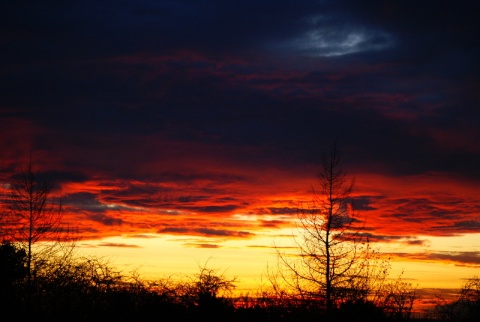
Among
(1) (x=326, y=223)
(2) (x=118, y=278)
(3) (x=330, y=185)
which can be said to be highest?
(3) (x=330, y=185)

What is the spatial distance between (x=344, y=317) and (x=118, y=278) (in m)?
8.44

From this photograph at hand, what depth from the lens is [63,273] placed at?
25844 mm

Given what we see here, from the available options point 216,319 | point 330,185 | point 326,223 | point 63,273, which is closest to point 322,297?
point 326,223

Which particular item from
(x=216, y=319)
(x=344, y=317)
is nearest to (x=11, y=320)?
(x=216, y=319)

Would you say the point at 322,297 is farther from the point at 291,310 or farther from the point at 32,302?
the point at 32,302

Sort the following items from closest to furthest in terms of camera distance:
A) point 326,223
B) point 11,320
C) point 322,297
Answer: point 11,320
point 322,297
point 326,223

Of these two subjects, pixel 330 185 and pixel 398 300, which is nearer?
pixel 398 300

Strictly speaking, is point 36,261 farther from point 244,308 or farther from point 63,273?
point 244,308

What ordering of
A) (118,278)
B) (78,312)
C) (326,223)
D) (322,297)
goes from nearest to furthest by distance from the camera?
(78,312) → (118,278) → (322,297) → (326,223)

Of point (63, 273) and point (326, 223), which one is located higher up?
point (326, 223)

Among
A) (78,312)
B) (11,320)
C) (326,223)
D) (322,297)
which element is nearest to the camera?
(11,320)

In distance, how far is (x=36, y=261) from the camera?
1177 inches

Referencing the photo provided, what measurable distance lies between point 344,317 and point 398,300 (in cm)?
197

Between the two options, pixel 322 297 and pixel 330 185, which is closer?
pixel 322 297
